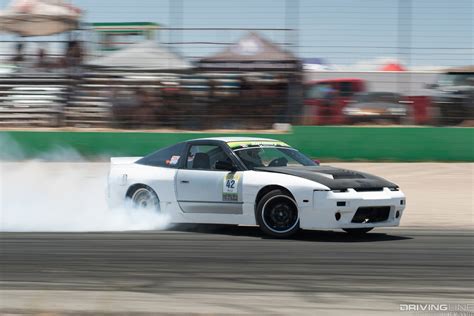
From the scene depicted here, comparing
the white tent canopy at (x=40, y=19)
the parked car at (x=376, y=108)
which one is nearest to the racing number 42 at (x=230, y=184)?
the parked car at (x=376, y=108)

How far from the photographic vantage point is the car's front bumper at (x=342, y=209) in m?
8.80

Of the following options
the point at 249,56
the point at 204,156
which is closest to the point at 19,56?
the point at 249,56

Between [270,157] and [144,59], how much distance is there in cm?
1267

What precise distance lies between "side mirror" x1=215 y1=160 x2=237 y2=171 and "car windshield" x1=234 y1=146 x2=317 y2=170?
14 centimetres

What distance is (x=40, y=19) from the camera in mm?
24578

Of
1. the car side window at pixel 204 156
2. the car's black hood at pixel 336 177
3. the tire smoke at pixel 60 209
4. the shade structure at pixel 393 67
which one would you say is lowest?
the tire smoke at pixel 60 209

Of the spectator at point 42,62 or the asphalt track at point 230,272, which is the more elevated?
the spectator at point 42,62

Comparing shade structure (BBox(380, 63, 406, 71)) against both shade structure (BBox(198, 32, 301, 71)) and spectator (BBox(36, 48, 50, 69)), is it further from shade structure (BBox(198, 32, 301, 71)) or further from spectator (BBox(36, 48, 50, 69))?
spectator (BBox(36, 48, 50, 69))

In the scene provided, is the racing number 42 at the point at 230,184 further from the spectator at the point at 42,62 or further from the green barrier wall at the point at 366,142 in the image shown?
the spectator at the point at 42,62

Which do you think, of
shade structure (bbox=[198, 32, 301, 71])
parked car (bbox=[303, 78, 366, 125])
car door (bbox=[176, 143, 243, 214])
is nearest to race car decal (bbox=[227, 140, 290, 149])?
car door (bbox=[176, 143, 243, 214])

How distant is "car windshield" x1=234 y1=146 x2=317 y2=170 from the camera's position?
31.7 feet

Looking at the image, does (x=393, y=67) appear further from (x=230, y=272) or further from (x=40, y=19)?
(x=230, y=272)

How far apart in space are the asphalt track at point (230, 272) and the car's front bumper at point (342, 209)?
0.20 meters

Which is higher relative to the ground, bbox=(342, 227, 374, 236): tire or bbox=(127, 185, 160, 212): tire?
bbox=(127, 185, 160, 212): tire
